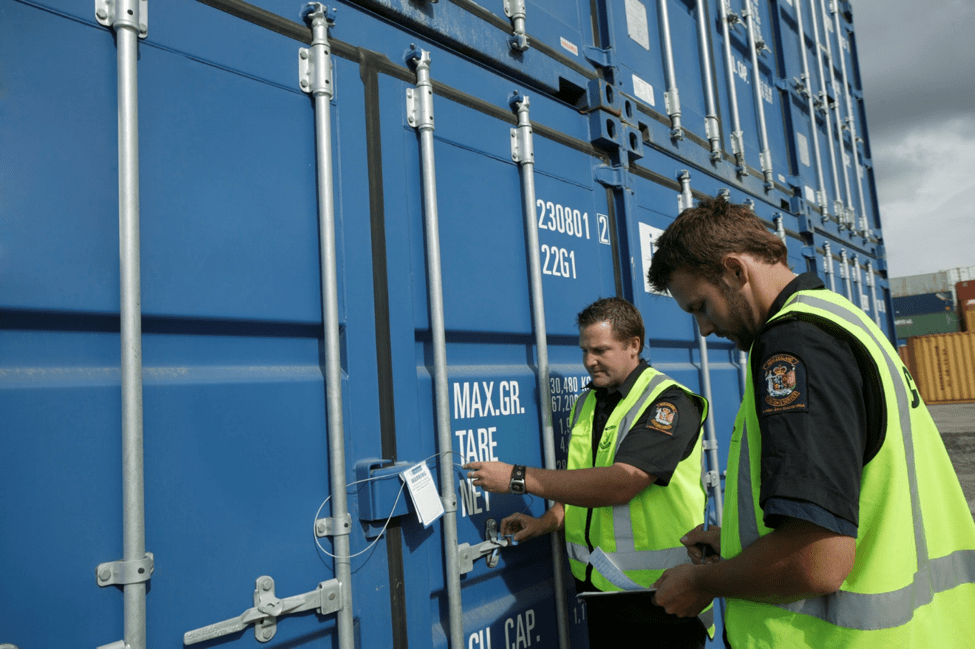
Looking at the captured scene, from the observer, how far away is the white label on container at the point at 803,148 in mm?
4754

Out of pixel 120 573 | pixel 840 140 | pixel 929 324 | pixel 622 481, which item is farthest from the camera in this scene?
pixel 929 324

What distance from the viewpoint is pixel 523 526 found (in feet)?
6.48

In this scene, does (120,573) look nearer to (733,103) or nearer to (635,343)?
(635,343)

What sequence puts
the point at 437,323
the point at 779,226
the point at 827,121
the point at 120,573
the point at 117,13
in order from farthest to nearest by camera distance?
the point at 827,121 < the point at 779,226 < the point at 437,323 < the point at 117,13 < the point at 120,573

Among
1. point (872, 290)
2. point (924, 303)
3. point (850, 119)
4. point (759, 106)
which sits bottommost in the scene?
point (872, 290)

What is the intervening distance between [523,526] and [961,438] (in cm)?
1156

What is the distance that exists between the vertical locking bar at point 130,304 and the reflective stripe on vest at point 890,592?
1061 millimetres

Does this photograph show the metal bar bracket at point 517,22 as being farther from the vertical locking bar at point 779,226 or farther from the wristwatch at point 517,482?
the vertical locking bar at point 779,226

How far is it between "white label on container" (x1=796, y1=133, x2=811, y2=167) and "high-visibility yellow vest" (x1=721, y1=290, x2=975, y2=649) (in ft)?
13.5

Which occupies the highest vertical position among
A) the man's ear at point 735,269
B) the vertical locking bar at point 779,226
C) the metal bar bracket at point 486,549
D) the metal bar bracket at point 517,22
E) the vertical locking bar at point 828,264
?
the metal bar bracket at point 517,22

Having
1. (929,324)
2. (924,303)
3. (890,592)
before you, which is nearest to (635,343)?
(890,592)

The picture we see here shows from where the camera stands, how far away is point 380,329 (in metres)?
1.64

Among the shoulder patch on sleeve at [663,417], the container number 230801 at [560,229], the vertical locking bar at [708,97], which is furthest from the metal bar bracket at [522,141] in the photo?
the vertical locking bar at [708,97]

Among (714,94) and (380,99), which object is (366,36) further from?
(714,94)
